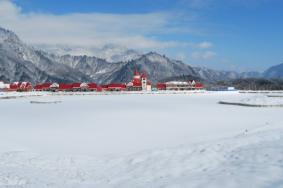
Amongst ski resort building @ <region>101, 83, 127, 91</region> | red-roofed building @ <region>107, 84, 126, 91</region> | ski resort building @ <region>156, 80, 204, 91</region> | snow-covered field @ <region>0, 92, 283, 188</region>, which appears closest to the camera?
snow-covered field @ <region>0, 92, 283, 188</region>

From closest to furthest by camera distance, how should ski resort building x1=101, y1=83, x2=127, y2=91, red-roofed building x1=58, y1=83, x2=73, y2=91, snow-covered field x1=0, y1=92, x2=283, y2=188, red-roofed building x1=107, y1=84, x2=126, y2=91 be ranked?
1. snow-covered field x1=0, y1=92, x2=283, y2=188
2. ski resort building x1=101, y1=83, x2=127, y2=91
3. red-roofed building x1=107, y1=84, x2=126, y2=91
4. red-roofed building x1=58, y1=83, x2=73, y2=91

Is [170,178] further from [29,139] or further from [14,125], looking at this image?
[14,125]

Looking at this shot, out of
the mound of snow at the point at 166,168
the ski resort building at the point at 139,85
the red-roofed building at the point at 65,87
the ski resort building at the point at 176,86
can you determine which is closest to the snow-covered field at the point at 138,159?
the mound of snow at the point at 166,168

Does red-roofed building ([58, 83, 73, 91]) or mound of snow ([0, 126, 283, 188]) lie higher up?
red-roofed building ([58, 83, 73, 91])

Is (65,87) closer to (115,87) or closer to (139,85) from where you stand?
(115,87)

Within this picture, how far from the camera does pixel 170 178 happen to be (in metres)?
12.8

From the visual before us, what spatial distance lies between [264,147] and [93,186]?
6.41 meters

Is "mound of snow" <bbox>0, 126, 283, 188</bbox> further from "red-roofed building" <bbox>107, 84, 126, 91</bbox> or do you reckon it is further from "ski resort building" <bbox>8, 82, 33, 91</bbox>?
"red-roofed building" <bbox>107, 84, 126, 91</bbox>

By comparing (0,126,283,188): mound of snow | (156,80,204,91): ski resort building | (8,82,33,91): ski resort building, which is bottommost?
(0,126,283,188): mound of snow

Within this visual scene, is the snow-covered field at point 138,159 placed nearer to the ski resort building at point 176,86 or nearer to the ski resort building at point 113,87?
the ski resort building at point 113,87

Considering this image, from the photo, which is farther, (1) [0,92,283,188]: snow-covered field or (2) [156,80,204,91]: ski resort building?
(2) [156,80,204,91]: ski resort building

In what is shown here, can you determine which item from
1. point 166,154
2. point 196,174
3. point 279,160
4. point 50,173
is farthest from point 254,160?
point 50,173

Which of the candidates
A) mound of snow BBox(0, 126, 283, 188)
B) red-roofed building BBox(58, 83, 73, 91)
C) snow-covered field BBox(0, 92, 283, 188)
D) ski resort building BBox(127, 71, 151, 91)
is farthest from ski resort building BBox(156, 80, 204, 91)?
mound of snow BBox(0, 126, 283, 188)

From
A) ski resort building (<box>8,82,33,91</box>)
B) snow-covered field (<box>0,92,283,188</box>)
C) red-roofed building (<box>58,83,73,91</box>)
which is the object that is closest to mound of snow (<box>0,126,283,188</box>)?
snow-covered field (<box>0,92,283,188</box>)
